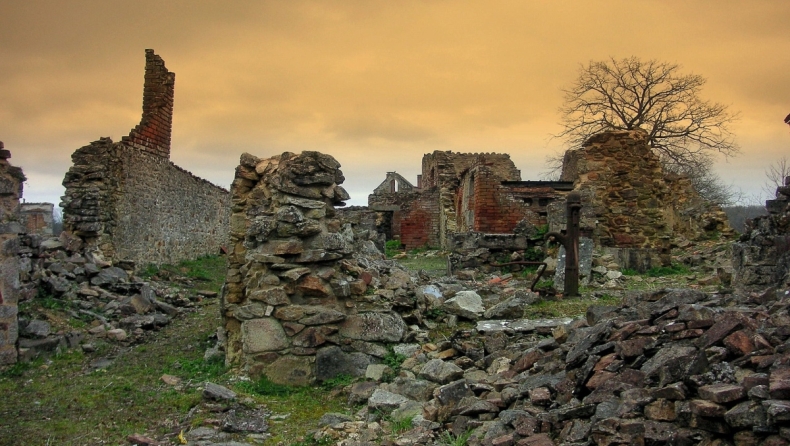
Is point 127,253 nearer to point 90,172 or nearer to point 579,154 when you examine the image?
point 90,172

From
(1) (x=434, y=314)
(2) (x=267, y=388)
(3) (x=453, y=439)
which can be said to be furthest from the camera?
(1) (x=434, y=314)

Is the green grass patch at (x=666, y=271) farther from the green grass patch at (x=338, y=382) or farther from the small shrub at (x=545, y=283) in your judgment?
the green grass patch at (x=338, y=382)

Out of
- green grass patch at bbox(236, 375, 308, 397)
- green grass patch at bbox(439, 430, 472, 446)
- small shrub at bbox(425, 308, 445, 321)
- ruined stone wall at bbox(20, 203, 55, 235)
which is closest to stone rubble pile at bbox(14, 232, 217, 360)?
green grass patch at bbox(236, 375, 308, 397)

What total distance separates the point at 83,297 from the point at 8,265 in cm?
313

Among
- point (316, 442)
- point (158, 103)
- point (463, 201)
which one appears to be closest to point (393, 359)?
point (316, 442)

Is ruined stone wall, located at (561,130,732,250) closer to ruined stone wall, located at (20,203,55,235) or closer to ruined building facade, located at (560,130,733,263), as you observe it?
ruined building facade, located at (560,130,733,263)

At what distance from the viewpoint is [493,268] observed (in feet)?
40.9

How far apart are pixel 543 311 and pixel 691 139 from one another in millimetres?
22382

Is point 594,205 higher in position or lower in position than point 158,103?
lower

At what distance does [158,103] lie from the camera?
645 inches

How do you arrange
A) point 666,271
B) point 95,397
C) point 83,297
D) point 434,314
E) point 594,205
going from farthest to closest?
point 594,205 < point 666,271 < point 83,297 < point 434,314 < point 95,397

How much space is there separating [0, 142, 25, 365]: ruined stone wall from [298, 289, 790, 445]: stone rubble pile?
4.34 m

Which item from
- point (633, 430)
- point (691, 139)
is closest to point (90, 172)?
point (633, 430)

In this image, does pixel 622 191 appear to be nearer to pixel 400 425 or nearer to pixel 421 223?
pixel 400 425
